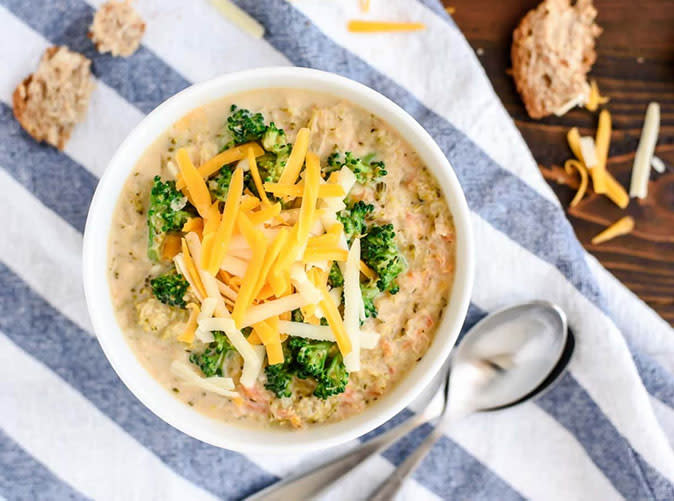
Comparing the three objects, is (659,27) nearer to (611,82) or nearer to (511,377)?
(611,82)

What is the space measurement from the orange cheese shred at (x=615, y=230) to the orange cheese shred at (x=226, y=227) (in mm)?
1497

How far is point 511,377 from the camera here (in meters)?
2.71

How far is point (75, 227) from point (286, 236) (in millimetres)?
1062

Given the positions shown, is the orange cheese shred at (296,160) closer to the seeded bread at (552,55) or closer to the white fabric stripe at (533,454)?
the seeded bread at (552,55)

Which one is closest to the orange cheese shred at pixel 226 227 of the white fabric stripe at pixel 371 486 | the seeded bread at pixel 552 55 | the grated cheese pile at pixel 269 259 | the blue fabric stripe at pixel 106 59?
the grated cheese pile at pixel 269 259

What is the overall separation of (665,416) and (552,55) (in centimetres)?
134

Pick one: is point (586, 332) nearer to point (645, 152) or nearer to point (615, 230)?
point (615, 230)

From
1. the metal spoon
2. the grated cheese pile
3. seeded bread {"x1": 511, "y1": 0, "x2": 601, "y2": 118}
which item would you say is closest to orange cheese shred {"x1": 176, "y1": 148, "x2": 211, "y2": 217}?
the grated cheese pile

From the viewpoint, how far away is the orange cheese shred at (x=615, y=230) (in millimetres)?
2867

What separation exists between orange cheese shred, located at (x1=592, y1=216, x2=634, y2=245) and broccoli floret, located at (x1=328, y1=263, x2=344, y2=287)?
122 centimetres

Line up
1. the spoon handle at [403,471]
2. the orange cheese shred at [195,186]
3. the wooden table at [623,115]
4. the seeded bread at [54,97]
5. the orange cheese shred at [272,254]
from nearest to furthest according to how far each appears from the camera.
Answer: the orange cheese shred at [272,254], the orange cheese shred at [195,186], the seeded bread at [54,97], the spoon handle at [403,471], the wooden table at [623,115]

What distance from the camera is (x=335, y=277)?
6.80 ft

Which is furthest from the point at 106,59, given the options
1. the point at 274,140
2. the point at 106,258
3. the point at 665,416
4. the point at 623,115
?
the point at 665,416

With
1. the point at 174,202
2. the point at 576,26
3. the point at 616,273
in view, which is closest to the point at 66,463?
the point at 174,202
